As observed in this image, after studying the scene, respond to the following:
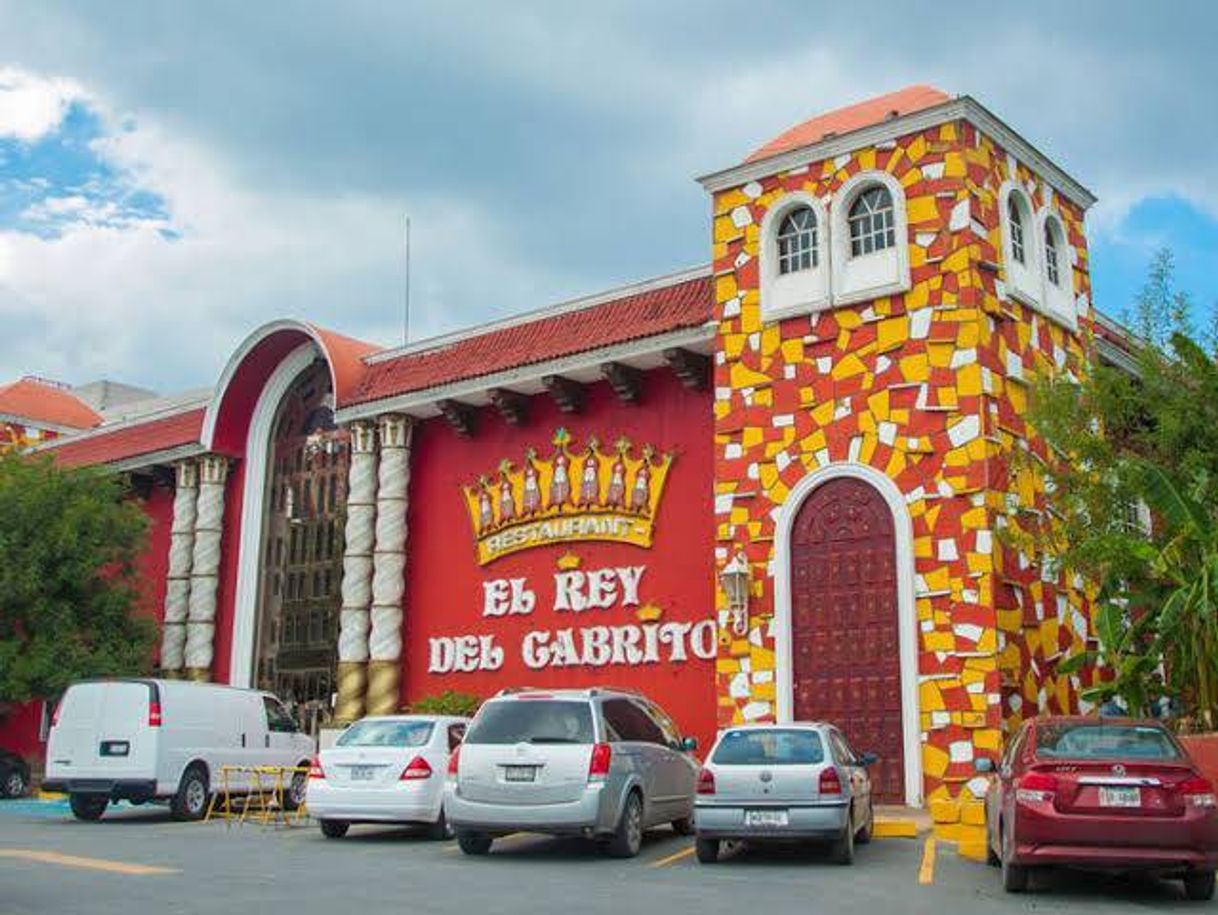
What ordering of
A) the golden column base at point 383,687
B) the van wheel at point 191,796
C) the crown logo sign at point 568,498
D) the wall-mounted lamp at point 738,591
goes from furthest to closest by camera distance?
1. the golden column base at point 383,687
2. the crown logo sign at point 568,498
3. the wall-mounted lamp at point 738,591
4. the van wheel at point 191,796

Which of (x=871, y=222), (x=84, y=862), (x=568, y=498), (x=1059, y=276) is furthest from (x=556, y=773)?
(x=1059, y=276)

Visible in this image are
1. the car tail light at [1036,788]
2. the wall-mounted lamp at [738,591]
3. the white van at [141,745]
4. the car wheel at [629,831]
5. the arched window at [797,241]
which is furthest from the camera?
the arched window at [797,241]

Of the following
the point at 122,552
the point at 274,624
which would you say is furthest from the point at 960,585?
the point at 122,552

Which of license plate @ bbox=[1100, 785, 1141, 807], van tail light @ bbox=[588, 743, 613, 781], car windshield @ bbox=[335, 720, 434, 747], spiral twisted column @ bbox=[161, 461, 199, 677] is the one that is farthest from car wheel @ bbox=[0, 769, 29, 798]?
license plate @ bbox=[1100, 785, 1141, 807]

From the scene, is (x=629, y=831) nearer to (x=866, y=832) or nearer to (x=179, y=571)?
(x=866, y=832)

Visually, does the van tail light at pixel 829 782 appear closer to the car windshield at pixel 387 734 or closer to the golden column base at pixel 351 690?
the car windshield at pixel 387 734

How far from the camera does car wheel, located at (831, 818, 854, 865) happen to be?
1207 cm

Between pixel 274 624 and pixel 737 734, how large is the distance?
15.8 metres

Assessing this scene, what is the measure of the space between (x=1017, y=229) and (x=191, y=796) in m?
14.1

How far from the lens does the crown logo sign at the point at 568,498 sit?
20984 millimetres

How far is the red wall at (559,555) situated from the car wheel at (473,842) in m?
7.05

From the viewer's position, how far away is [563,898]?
31.9 ft

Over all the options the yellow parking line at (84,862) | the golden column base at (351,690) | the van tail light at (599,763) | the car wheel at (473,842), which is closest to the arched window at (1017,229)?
the van tail light at (599,763)

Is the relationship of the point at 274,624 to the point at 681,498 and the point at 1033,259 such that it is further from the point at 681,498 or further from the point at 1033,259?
the point at 1033,259
